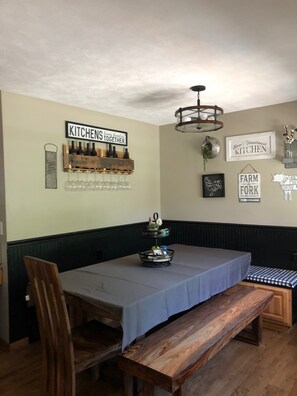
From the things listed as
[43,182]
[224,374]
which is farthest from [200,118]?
[224,374]

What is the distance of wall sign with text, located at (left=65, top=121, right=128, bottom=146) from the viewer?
357cm

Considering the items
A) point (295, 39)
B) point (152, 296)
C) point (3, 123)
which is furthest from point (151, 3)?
point (3, 123)

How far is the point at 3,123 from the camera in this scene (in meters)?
2.98

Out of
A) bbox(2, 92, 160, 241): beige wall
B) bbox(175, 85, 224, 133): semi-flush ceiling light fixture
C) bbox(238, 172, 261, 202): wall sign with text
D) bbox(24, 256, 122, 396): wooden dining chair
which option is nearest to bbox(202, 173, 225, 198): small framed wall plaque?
bbox(238, 172, 261, 202): wall sign with text

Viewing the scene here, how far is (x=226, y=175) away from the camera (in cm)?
418

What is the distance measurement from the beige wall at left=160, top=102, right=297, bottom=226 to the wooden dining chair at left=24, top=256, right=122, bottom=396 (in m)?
2.44

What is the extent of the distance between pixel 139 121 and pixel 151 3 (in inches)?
110

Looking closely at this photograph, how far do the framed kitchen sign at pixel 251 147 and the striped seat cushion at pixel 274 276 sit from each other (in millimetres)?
1332

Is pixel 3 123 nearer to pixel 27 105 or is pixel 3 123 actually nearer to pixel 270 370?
pixel 27 105

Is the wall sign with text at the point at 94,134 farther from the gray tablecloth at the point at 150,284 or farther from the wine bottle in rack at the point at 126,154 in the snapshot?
the gray tablecloth at the point at 150,284

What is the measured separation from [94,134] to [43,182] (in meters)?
0.90

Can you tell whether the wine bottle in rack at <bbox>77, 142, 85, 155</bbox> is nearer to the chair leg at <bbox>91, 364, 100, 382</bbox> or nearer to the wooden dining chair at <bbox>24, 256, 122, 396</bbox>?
the wooden dining chair at <bbox>24, 256, 122, 396</bbox>

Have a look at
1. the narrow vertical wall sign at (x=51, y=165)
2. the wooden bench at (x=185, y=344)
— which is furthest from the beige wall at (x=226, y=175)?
the narrow vertical wall sign at (x=51, y=165)

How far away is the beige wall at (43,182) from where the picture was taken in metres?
3.06
